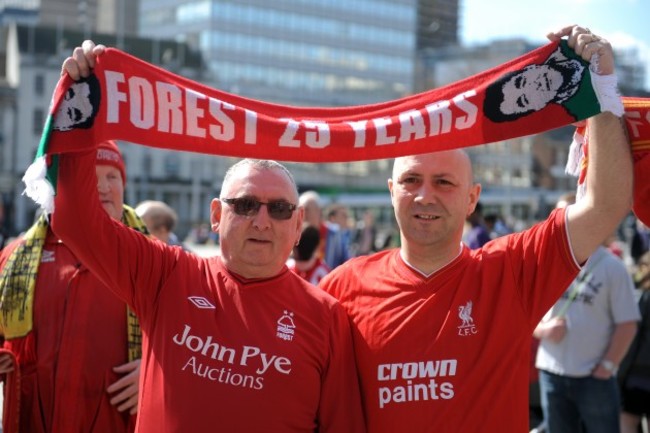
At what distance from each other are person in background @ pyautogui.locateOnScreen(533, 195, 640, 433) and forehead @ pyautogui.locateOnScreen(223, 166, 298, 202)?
3.04 m

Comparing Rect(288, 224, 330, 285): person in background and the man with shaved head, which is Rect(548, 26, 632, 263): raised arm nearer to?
the man with shaved head

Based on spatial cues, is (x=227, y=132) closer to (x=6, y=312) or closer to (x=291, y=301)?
(x=291, y=301)

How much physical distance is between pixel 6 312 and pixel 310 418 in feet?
5.06

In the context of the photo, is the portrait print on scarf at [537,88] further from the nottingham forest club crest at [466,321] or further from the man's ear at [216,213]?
the man's ear at [216,213]

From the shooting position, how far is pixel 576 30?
3219mm

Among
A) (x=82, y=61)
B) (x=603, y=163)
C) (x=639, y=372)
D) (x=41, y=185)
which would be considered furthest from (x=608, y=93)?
(x=639, y=372)

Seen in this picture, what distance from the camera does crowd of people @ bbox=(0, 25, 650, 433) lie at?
3.16 metres

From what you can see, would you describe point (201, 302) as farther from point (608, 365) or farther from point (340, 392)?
point (608, 365)

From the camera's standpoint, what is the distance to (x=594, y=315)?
5.82m

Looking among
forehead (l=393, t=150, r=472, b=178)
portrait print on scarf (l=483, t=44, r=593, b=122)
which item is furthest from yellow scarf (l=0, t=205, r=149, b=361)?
portrait print on scarf (l=483, t=44, r=593, b=122)

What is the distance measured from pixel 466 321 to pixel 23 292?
6.51 ft

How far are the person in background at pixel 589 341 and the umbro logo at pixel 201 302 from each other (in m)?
3.22

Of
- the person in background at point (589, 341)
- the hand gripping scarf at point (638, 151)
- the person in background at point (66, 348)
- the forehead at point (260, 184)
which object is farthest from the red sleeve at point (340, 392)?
the person in background at point (589, 341)

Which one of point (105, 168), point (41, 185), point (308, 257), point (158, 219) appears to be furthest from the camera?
point (308, 257)
